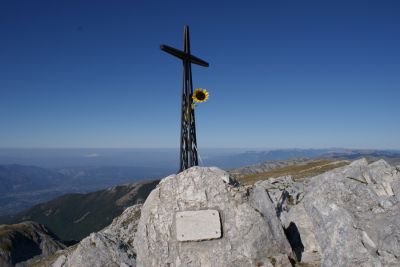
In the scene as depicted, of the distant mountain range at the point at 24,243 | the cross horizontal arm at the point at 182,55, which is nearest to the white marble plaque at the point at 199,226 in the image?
the cross horizontal arm at the point at 182,55

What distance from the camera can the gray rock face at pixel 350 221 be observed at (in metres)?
14.4

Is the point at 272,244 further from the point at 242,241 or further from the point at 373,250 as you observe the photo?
the point at 373,250

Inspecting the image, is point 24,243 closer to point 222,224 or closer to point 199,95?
point 199,95

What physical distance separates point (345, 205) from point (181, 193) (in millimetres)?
8102

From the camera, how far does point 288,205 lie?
2294 centimetres

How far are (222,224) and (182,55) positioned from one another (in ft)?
43.1

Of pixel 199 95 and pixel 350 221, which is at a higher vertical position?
pixel 199 95

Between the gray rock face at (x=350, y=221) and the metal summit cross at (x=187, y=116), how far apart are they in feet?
26.1

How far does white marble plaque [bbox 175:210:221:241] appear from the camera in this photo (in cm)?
1595

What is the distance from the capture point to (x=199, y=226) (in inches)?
631

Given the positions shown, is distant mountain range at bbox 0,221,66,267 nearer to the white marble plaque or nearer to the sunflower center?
the sunflower center

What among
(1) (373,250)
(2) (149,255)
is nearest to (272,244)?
(1) (373,250)

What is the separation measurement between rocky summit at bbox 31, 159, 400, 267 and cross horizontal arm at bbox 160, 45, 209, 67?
32.3ft

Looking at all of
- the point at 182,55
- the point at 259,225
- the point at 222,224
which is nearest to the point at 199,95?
the point at 182,55
